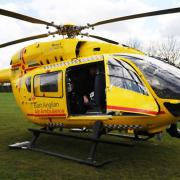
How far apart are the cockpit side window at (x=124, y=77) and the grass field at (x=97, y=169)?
1.53m

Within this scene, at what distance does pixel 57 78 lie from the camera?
26.6 ft

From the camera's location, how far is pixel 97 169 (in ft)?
21.5

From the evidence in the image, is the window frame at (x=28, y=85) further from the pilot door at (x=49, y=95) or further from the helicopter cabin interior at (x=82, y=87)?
the helicopter cabin interior at (x=82, y=87)

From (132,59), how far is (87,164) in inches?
89.3

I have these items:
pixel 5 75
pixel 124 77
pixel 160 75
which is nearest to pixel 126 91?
pixel 124 77

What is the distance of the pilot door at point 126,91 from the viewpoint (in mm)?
6391

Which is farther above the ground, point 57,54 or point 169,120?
point 57,54

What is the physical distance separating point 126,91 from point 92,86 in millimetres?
2029

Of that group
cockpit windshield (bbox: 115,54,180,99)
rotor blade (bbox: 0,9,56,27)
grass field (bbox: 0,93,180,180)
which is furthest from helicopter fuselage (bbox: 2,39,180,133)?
grass field (bbox: 0,93,180,180)

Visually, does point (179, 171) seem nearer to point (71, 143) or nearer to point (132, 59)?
point (132, 59)

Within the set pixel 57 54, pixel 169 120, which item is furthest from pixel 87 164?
pixel 57 54

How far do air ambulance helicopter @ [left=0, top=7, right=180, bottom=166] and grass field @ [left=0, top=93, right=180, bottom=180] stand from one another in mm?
365

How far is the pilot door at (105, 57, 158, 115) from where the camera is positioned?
6391 mm

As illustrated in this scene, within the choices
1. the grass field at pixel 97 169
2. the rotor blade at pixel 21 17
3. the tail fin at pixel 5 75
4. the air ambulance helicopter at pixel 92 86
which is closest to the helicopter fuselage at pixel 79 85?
the air ambulance helicopter at pixel 92 86
